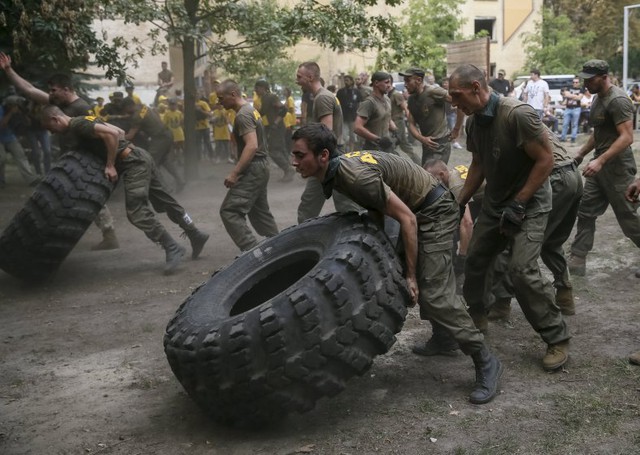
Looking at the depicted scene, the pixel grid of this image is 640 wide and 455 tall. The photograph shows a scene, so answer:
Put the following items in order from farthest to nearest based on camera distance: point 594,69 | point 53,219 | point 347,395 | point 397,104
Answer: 1. point 397,104
2. point 53,219
3. point 594,69
4. point 347,395

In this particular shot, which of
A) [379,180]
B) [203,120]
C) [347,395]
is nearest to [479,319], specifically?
[347,395]

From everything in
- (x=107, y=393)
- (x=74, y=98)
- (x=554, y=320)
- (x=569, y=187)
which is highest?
(x=74, y=98)

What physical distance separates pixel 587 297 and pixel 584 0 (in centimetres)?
3465

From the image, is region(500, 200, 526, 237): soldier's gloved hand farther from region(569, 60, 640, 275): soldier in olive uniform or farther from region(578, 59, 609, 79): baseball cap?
region(578, 59, 609, 79): baseball cap

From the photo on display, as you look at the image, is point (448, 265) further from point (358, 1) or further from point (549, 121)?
point (549, 121)

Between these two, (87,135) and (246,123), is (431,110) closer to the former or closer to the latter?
(246,123)

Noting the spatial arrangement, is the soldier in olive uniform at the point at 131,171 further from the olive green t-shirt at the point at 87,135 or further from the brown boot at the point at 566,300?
the brown boot at the point at 566,300

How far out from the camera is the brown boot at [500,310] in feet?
19.5

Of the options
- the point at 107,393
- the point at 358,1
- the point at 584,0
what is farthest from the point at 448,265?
the point at 584,0

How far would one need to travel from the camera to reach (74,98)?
842cm

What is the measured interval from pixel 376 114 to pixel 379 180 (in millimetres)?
5152

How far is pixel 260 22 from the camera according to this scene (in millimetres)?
12938

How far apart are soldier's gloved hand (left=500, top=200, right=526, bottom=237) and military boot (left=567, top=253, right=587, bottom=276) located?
263 centimetres

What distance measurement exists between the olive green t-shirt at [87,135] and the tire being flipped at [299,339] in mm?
3787
